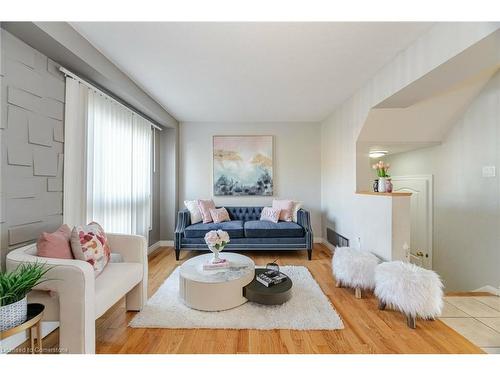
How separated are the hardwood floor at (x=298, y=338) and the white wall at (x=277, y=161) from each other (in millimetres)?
2586

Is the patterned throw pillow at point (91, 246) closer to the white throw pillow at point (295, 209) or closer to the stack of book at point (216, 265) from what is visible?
the stack of book at point (216, 265)

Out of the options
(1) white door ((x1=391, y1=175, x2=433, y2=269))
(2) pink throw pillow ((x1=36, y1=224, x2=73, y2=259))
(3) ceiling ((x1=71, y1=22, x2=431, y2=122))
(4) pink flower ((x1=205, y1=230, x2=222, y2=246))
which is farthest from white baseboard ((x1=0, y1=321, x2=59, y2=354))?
(1) white door ((x1=391, y1=175, x2=433, y2=269))

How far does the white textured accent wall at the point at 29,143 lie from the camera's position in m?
1.53

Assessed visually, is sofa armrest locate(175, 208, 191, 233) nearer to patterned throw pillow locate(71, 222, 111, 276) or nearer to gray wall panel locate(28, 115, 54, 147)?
patterned throw pillow locate(71, 222, 111, 276)

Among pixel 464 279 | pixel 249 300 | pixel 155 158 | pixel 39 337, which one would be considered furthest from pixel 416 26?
pixel 155 158

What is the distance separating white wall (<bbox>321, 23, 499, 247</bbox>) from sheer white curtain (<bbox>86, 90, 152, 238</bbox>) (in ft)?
10.4

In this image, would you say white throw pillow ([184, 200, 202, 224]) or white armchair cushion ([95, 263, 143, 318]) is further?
white throw pillow ([184, 200, 202, 224])

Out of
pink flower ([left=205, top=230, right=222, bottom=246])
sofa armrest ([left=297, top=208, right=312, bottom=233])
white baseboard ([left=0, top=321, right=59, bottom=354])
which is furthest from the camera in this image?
sofa armrest ([left=297, top=208, right=312, bottom=233])

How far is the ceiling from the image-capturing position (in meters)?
1.75

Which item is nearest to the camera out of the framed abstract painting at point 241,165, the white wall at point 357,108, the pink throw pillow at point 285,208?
the white wall at point 357,108

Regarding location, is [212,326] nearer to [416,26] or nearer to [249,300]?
[249,300]

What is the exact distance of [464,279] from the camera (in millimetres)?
2873

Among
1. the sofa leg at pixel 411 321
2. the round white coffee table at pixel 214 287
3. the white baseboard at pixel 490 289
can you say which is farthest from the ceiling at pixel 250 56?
the white baseboard at pixel 490 289
